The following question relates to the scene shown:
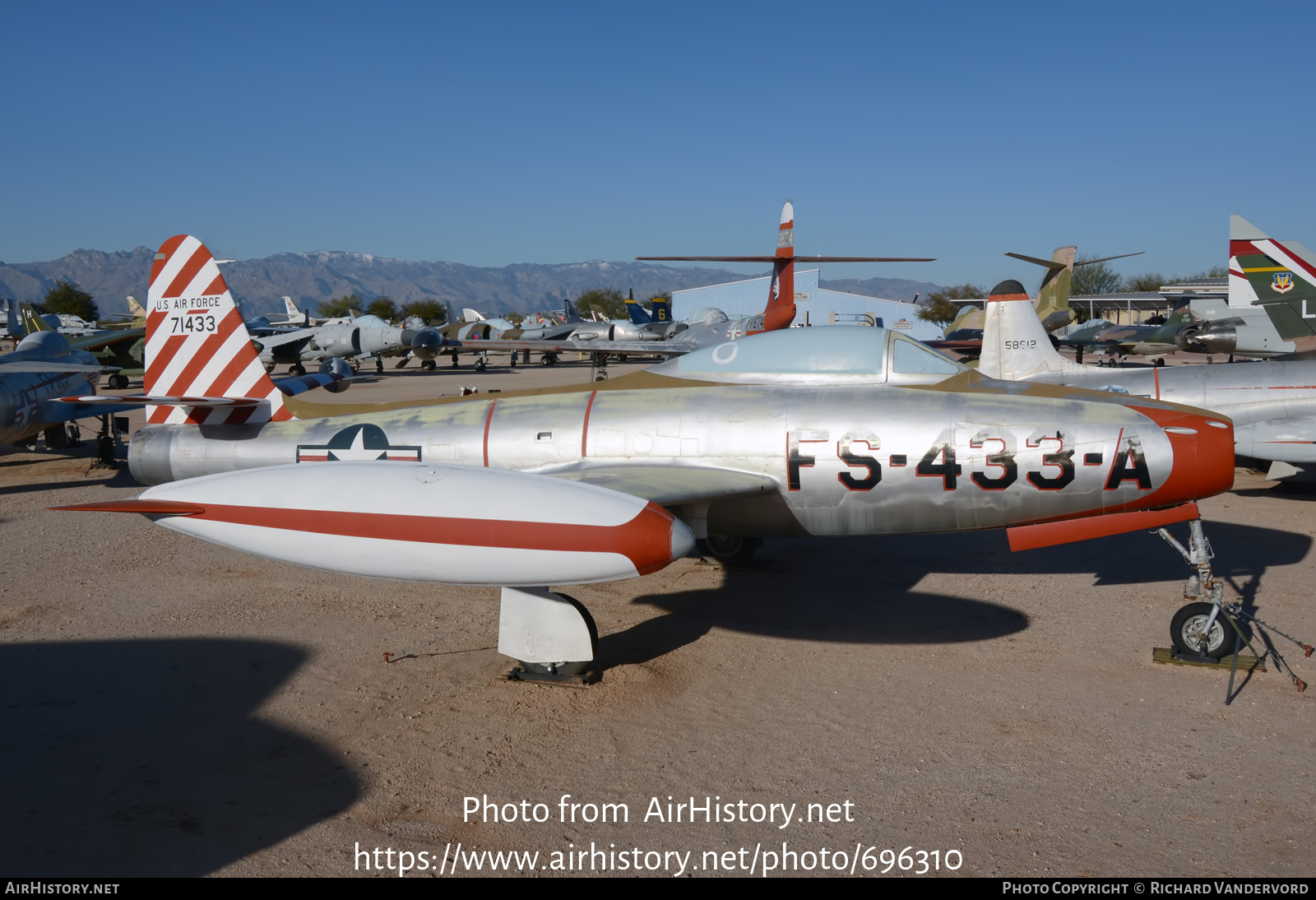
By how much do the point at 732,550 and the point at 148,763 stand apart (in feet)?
18.8

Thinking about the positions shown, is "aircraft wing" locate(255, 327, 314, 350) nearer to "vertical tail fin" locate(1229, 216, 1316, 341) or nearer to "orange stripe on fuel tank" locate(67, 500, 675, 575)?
"vertical tail fin" locate(1229, 216, 1316, 341)

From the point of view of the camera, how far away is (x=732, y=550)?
9.10 meters

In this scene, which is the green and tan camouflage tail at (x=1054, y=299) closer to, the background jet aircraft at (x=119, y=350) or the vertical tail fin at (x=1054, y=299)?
the vertical tail fin at (x=1054, y=299)

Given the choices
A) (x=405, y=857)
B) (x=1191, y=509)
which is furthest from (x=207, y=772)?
(x=1191, y=509)

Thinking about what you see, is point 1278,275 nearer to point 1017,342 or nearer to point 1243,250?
point 1243,250

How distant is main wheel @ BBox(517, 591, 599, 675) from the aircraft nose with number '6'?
2cm

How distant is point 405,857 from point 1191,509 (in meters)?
5.44

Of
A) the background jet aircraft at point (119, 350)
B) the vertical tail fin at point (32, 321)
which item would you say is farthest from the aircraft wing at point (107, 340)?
the vertical tail fin at point (32, 321)

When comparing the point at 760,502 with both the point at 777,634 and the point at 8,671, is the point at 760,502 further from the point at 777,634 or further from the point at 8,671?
the point at 8,671

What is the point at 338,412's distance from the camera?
743 cm

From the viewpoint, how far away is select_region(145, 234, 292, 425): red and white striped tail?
7.55m

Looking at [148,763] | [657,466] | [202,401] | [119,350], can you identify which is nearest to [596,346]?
[119,350]

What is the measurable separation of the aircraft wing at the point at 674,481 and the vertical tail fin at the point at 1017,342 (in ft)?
28.8

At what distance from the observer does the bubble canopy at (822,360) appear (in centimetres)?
639
